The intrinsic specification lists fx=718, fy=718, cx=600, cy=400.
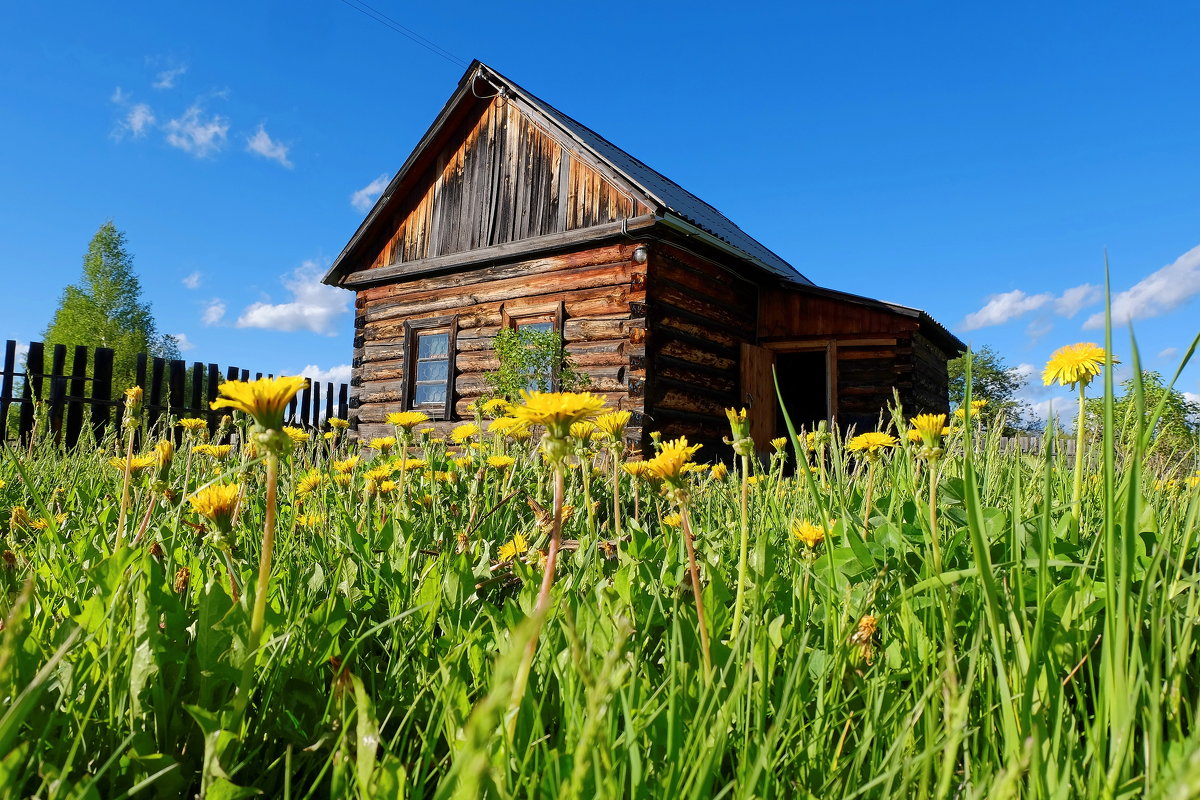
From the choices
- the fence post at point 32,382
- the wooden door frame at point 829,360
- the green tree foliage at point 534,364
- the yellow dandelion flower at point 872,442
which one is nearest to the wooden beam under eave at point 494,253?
the green tree foliage at point 534,364

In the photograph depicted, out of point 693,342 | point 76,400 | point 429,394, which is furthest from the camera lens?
point 76,400

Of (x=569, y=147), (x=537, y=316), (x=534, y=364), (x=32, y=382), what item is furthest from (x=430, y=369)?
(x=32, y=382)

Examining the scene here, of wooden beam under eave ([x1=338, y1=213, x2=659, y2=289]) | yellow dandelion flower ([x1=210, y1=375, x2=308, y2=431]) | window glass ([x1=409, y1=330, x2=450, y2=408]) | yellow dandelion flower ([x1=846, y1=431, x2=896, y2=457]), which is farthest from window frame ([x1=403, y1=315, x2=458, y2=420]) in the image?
yellow dandelion flower ([x1=210, y1=375, x2=308, y2=431])

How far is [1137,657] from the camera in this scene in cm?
73

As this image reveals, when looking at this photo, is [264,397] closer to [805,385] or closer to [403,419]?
[403,419]

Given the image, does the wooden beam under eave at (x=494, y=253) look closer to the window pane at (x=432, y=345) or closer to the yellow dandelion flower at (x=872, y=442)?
the window pane at (x=432, y=345)

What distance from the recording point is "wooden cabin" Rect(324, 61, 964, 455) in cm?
858

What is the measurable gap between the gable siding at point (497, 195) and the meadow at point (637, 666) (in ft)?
25.0

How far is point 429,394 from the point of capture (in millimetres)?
10461

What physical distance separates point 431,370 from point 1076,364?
9528mm

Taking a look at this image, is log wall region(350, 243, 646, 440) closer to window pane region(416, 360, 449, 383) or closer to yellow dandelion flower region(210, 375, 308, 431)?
window pane region(416, 360, 449, 383)

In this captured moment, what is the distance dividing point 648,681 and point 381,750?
37 cm

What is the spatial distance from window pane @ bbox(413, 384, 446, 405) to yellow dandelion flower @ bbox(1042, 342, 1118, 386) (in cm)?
910

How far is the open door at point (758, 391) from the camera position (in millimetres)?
9641
